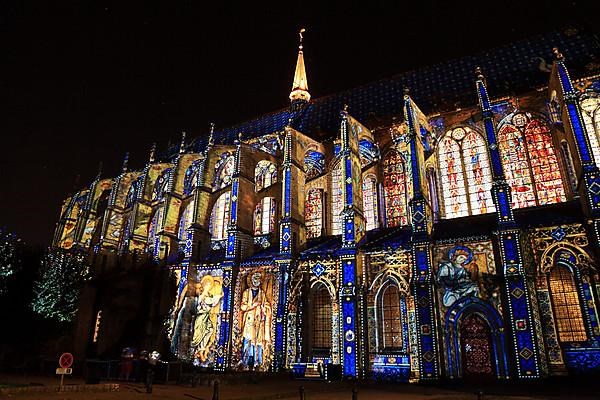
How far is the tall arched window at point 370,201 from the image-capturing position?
23.9m

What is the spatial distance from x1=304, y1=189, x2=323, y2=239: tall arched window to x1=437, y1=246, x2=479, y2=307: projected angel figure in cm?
864

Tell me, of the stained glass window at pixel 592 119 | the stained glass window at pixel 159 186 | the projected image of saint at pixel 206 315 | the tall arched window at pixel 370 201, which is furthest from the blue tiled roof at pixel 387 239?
the stained glass window at pixel 159 186

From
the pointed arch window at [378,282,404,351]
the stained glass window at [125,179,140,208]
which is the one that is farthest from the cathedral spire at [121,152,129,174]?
the pointed arch window at [378,282,404,351]

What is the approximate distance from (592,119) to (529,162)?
3361 millimetres

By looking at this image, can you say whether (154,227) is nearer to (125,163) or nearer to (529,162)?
(125,163)

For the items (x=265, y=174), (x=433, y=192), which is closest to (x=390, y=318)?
(x=433, y=192)

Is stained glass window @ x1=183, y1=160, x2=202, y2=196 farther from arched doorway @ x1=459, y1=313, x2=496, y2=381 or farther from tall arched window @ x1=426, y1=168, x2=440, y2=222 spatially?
arched doorway @ x1=459, y1=313, x2=496, y2=381

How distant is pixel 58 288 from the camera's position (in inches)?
786

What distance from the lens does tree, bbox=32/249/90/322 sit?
65.2 feet

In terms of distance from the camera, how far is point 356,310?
766 inches

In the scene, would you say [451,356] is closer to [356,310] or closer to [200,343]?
[356,310]

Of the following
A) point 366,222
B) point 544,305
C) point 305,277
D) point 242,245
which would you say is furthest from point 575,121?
point 242,245

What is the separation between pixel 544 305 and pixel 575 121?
7923mm

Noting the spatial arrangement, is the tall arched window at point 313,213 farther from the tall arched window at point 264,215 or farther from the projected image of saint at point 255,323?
the projected image of saint at point 255,323
